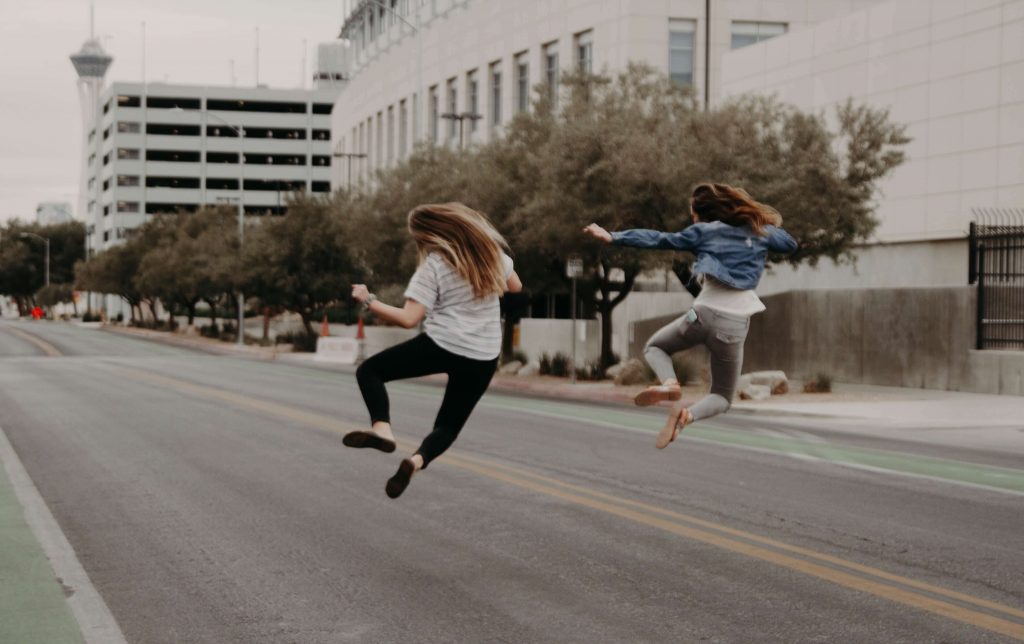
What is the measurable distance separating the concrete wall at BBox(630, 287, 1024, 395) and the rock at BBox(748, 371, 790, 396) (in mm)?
3642

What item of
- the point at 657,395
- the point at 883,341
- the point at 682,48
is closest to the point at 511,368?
the point at 883,341

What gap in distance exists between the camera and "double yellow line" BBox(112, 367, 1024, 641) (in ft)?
24.2

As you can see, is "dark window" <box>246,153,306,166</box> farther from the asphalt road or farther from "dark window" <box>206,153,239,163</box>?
the asphalt road

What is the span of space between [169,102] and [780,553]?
147988 mm

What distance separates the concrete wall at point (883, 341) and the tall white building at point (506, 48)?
7983mm

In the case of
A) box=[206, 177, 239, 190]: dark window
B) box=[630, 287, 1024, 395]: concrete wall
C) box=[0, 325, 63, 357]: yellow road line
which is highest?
box=[206, 177, 239, 190]: dark window

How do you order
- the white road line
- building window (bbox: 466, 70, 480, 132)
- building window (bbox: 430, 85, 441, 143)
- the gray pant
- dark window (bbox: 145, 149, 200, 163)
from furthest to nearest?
dark window (bbox: 145, 149, 200, 163) → building window (bbox: 430, 85, 441, 143) → building window (bbox: 466, 70, 480, 132) → the gray pant → the white road line

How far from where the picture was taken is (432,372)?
732 centimetres

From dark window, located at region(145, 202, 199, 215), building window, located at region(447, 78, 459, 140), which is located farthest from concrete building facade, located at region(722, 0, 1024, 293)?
dark window, located at region(145, 202, 199, 215)

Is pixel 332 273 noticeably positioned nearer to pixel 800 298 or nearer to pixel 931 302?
pixel 800 298

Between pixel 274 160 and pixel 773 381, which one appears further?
pixel 274 160

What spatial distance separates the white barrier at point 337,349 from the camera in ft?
157

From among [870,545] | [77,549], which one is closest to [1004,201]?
[870,545]

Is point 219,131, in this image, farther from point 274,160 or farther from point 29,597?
point 29,597
